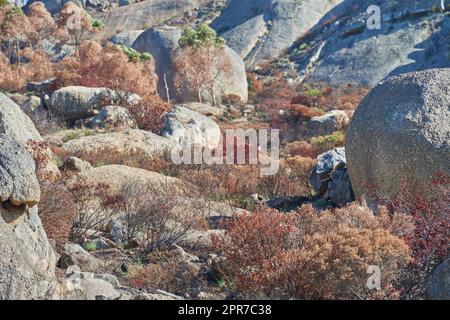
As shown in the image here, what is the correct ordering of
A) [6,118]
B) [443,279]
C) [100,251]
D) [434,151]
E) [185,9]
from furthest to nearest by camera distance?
[185,9] < [6,118] < [434,151] < [100,251] < [443,279]

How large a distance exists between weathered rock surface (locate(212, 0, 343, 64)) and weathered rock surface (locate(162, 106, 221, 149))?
88.2 ft

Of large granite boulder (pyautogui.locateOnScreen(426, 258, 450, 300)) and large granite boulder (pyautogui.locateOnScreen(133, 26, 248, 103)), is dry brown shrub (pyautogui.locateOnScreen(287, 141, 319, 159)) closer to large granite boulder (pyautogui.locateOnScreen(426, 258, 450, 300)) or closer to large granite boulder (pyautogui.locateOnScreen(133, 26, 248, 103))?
large granite boulder (pyautogui.locateOnScreen(133, 26, 248, 103))

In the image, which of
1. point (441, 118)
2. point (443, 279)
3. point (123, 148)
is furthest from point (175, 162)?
point (443, 279)

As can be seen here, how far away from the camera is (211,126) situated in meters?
23.5

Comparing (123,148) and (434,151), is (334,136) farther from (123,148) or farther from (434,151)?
(434,151)

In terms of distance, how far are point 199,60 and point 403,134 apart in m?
23.7

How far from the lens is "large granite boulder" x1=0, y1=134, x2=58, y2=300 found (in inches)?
226

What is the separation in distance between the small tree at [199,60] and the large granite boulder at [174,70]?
27cm

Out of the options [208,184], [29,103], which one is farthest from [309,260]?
[29,103]

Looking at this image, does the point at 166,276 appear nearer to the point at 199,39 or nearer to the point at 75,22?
the point at 199,39

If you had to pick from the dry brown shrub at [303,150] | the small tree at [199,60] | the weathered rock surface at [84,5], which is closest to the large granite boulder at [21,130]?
the dry brown shrub at [303,150]

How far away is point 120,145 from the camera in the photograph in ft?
61.2

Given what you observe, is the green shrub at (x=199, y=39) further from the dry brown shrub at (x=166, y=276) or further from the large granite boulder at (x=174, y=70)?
the dry brown shrub at (x=166, y=276)
